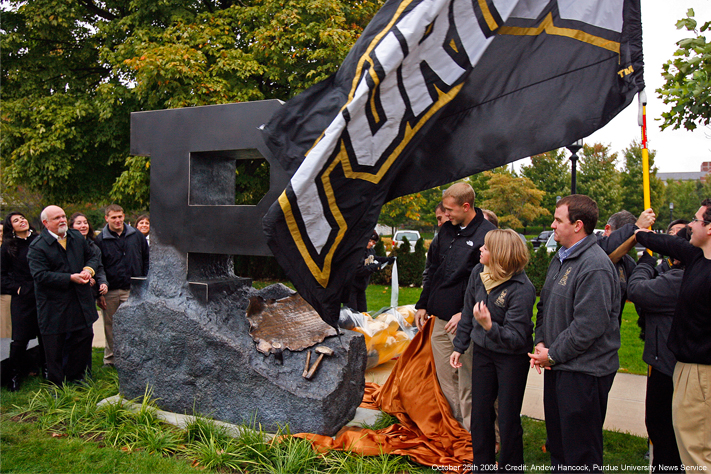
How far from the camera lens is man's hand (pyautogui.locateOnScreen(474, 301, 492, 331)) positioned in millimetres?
3096

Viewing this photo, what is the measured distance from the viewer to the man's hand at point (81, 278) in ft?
16.6

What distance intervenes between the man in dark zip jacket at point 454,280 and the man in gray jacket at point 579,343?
0.84 meters

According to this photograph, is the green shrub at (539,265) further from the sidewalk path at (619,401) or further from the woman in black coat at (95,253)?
the woman in black coat at (95,253)

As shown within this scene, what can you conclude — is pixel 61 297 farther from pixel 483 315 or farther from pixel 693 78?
pixel 693 78

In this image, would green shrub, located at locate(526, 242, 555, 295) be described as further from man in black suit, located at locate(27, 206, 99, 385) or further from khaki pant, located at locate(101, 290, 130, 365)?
man in black suit, located at locate(27, 206, 99, 385)

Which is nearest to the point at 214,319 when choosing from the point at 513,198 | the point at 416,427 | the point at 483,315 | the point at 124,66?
the point at 416,427

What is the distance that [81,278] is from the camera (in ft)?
16.8

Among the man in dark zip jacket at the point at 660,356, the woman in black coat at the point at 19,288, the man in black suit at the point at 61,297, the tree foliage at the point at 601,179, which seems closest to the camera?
the man in dark zip jacket at the point at 660,356

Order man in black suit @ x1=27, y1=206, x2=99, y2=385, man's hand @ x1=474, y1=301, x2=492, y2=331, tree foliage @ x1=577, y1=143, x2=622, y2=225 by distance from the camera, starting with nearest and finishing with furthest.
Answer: man's hand @ x1=474, y1=301, x2=492, y2=331 < man in black suit @ x1=27, y1=206, x2=99, y2=385 < tree foliage @ x1=577, y1=143, x2=622, y2=225

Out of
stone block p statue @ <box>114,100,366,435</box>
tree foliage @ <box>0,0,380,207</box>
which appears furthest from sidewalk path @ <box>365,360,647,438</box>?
tree foliage @ <box>0,0,380,207</box>

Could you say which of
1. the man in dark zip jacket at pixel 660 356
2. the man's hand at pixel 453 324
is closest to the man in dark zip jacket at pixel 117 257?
the man's hand at pixel 453 324

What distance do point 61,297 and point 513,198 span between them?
24.8 meters

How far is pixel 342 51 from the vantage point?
1073 centimetres

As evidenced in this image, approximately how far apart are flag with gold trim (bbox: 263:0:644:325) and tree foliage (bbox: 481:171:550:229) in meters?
23.9
